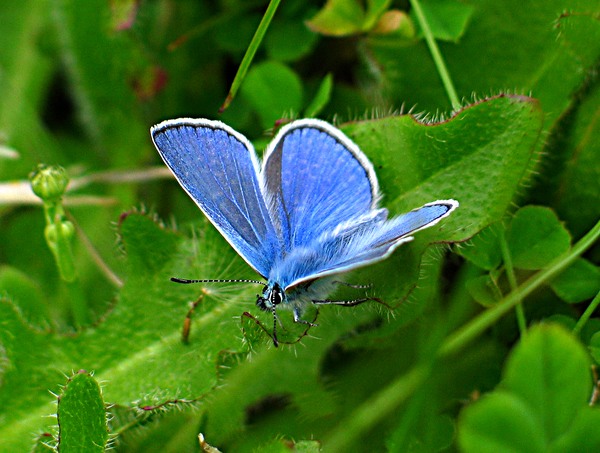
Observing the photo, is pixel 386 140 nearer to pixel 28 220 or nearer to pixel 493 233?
pixel 493 233

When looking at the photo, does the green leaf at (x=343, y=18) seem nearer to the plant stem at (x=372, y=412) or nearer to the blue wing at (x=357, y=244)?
the blue wing at (x=357, y=244)

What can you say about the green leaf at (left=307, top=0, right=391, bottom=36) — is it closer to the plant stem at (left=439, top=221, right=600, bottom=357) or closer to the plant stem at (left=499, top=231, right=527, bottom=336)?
the plant stem at (left=499, top=231, right=527, bottom=336)

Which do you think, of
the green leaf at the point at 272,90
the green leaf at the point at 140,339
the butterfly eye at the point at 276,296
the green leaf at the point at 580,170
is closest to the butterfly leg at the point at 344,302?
the butterfly eye at the point at 276,296

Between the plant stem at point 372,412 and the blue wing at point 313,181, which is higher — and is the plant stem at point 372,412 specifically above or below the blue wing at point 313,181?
below

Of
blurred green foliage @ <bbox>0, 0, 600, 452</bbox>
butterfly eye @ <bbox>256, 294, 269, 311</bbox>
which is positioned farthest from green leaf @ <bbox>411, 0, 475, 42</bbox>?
butterfly eye @ <bbox>256, 294, 269, 311</bbox>

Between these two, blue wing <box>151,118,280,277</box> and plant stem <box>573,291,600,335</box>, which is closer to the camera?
plant stem <box>573,291,600,335</box>

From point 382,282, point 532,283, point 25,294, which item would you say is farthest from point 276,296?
point 25,294

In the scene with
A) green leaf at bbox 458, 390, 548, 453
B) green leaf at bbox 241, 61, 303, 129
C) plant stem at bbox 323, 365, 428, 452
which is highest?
green leaf at bbox 241, 61, 303, 129

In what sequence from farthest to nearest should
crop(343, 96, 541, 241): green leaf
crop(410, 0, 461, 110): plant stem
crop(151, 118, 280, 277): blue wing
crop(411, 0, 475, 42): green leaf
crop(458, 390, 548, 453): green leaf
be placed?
crop(411, 0, 475, 42): green leaf, crop(410, 0, 461, 110): plant stem, crop(151, 118, 280, 277): blue wing, crop(343, 96, 541, 241): green leaf, crop(458, 390, 548, 453): green leaf

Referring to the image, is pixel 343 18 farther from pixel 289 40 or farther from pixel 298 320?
pixel 298 320
